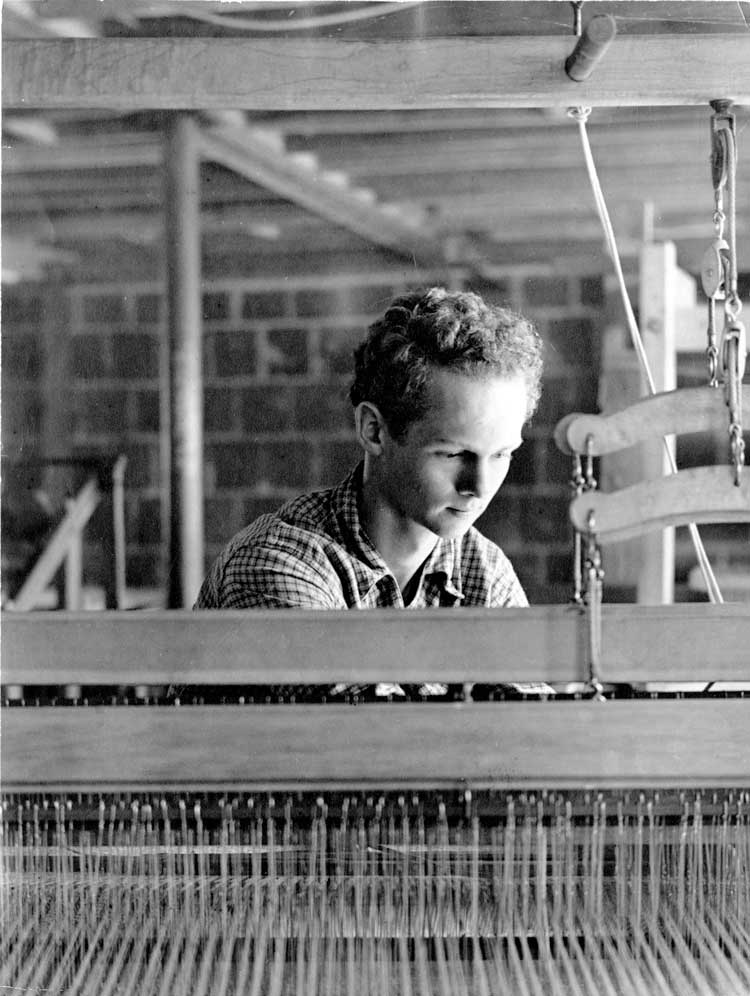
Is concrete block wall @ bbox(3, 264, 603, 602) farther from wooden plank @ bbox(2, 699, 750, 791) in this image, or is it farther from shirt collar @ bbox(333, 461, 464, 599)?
wooden plank @ bbox(2, 699, 750, 791)

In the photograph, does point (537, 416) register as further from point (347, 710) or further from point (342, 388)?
point (347, 710)

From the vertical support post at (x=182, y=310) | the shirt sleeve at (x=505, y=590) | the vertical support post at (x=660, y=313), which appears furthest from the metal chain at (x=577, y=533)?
the vertical support post at (x=660, y=313)

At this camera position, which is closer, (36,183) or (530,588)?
(36,183)

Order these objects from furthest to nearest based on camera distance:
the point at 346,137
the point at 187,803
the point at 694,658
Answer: the point at 346,137, the point at 187,803, the point at 694,658

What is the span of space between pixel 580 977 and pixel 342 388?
302cm

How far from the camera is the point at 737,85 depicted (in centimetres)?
94

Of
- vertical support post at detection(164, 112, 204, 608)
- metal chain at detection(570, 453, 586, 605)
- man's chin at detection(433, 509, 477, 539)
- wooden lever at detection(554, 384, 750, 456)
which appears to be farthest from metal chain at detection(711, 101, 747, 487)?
vertical support post at detection(164, 112, 204, 608)

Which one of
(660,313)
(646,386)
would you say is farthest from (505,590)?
(660,313)

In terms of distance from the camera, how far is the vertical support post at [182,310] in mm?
2180

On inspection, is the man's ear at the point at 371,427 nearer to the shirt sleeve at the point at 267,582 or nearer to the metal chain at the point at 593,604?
the shirt sleeve at the point at 267,582

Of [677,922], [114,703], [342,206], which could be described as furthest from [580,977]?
[342,206]

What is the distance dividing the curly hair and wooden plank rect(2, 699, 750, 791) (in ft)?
1.75

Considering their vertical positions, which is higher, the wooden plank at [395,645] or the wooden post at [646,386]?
the wooden post at [646,386]

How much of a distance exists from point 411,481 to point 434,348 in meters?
0.18
